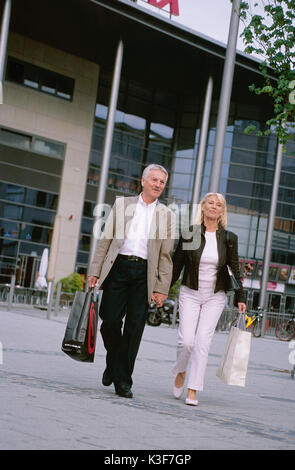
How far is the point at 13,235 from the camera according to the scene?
3456 centimetres

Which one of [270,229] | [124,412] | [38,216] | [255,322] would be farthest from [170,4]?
[124,412]

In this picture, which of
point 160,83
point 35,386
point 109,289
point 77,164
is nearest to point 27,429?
point 35,386

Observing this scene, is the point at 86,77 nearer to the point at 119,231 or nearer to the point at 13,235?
the point at 13,235

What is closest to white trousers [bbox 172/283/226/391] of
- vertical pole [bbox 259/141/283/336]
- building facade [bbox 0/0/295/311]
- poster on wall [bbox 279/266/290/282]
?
building facade [bbox 0/0/295/311]

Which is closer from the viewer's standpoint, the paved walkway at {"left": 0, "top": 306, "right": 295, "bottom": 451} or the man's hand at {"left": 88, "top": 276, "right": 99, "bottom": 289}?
the paved walkway at {"left": 0, "top": 306, "right": 295, "bottom": 451}

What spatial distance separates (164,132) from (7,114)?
9.85 m

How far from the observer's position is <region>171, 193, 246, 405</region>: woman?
650cm

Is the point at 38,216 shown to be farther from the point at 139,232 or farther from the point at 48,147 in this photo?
the point at 139,232

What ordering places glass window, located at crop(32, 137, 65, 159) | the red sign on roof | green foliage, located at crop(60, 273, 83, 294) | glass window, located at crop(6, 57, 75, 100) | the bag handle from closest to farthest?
the bag handle → green foliage, located at crop(60, 273, 83, 294) → the red sign on roof → glass window, located at crop(6, 57, 75, 100) → glass window, located at crop(32, 137, 65, 159)

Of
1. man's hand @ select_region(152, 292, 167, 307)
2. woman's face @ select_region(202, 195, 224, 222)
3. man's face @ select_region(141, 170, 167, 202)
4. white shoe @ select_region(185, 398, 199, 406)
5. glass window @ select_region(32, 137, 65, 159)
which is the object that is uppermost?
glass window @ select_region(32, 137, 65, 159)

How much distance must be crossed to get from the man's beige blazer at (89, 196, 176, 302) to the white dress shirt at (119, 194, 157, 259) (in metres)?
0.03

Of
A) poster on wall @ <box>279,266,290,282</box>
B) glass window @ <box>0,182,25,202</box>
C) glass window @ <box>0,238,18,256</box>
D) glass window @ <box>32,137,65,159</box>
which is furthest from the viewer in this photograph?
poster on wall @ <box>279,266,290,282</box>

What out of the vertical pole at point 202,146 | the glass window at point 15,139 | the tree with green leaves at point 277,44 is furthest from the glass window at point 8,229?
the tree with green leaves at point 277,44

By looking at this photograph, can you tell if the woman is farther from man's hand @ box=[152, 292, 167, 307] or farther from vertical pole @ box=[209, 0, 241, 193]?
vertical pole @ box=[209, 0, 241, 193]
